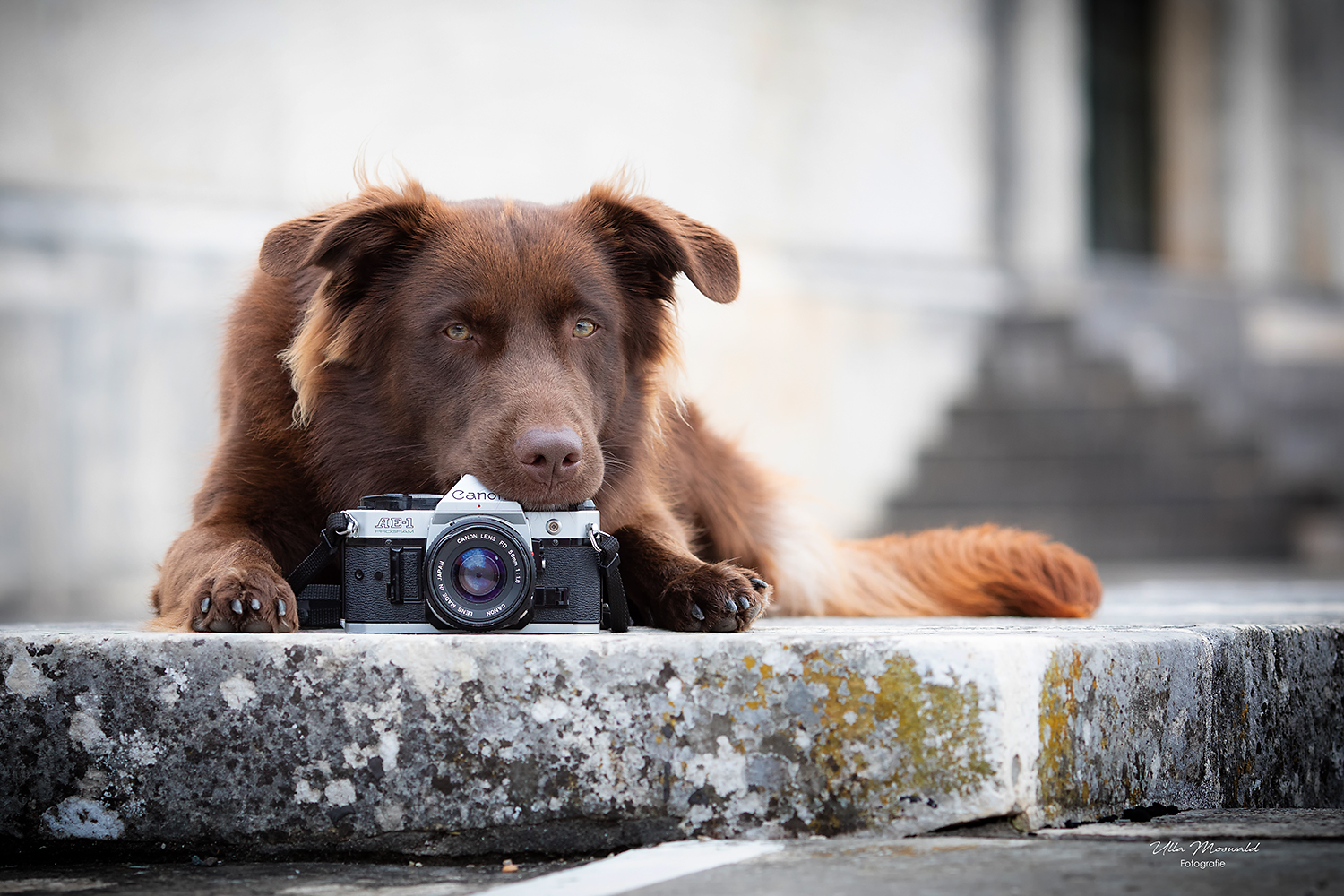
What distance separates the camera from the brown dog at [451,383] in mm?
2951

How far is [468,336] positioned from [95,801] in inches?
51.7

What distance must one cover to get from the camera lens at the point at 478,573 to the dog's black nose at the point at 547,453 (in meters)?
0.25

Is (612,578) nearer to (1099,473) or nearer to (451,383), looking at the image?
(451,383)

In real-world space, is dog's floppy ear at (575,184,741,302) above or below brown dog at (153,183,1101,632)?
above

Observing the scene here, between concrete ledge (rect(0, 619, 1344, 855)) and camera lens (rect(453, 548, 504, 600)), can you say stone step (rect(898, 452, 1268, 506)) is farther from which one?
camera lens (rect(453, 548, 504, 600))

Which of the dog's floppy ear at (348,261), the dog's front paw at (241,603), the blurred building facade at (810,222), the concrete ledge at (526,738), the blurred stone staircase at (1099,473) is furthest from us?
the blurred stone staircase at (1099,473)

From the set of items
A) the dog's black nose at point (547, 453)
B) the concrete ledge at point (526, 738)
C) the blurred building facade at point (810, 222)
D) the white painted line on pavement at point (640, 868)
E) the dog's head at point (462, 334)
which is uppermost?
the blurred building facade at point (810, 222)

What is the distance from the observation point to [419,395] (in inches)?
125

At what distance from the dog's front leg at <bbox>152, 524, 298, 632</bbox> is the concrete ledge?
0.51 ft

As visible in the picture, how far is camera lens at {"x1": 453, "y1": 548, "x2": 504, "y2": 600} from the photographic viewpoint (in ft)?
8.89

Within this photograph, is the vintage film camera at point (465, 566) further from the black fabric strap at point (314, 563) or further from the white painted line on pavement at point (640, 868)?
the white painted line on pavement at point (640, 868)

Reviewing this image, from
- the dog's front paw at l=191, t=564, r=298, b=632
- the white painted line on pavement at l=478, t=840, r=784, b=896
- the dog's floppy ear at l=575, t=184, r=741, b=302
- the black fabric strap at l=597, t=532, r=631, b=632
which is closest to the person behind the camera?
the white painted line on pavement at l=478, t=840, r=784, b=896

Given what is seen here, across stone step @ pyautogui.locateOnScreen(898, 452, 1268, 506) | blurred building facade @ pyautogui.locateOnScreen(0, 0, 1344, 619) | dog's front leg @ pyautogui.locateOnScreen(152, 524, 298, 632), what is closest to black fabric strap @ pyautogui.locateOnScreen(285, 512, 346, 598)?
dog's front leg @ pyautogui.locateOnScreen(152, 524, 298, 632)

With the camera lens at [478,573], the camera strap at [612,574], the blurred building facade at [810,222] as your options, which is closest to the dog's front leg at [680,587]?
the camera strap at [612,574]
